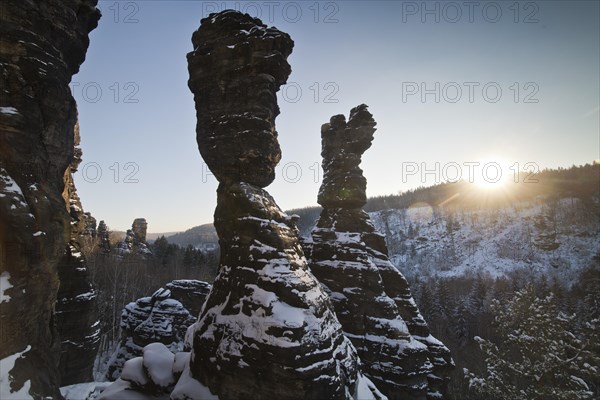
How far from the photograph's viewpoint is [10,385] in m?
6.77

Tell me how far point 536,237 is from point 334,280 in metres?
123

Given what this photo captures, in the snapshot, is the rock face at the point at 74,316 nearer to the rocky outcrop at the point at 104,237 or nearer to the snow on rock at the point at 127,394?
the snow on rock at the point at 127,394

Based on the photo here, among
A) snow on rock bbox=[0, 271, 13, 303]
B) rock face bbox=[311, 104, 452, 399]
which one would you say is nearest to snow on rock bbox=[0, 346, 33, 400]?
snow on rock bbox=[0, 271, 13, 303]

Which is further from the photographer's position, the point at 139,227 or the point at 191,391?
the point at 139,227

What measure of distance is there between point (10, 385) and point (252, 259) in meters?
6.13

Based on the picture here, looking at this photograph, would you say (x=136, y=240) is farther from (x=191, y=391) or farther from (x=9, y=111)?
(x=9, y=111)

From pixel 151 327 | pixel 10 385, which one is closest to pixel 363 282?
pixel 151 327

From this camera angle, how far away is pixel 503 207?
13788 centimetres

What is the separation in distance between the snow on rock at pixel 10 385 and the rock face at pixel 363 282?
1532 cm

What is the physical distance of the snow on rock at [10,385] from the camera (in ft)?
21.8

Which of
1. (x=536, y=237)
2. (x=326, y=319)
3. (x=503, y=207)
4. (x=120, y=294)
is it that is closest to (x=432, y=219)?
(x=503, y=207)

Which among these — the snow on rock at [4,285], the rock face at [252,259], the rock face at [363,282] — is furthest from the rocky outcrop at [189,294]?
the snow on rock at [4,285]

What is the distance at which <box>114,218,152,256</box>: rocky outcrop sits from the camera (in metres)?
62.7

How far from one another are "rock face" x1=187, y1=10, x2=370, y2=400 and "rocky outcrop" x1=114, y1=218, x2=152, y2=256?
56683 mm
